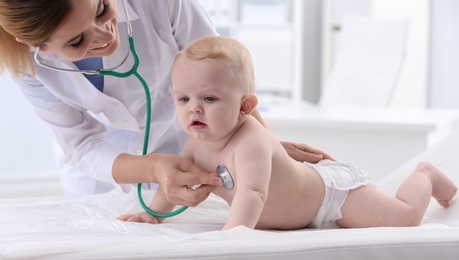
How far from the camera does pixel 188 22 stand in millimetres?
1719

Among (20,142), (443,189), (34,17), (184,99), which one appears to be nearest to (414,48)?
(20,142)

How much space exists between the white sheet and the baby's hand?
0.10ft

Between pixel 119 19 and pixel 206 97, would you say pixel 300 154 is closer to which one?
pixel 206 97

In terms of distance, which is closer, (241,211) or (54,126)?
(241,211)

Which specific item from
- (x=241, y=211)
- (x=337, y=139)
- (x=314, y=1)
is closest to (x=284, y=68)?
(x=314, y=1)

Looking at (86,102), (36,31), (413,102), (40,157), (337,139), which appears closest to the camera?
(36,31)

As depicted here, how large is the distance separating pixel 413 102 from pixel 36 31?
417 centimetres

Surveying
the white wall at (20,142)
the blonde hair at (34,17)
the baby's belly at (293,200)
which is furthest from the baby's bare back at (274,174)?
the white wall at (20,142)

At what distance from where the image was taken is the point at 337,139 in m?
2.94

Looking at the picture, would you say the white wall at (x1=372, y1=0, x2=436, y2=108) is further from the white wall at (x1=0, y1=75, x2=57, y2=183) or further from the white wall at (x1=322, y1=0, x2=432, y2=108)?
the white wall at (x1=0, y1=75, x2=57, y2=183)

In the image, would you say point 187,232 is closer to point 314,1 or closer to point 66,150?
point 66,150

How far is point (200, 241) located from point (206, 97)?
1.16ft

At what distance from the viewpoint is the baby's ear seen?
1.48 meters

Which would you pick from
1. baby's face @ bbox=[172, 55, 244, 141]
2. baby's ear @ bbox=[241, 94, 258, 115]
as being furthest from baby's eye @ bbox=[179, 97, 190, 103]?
baby's ear @ bbox=[241, 94, 258, 115]
